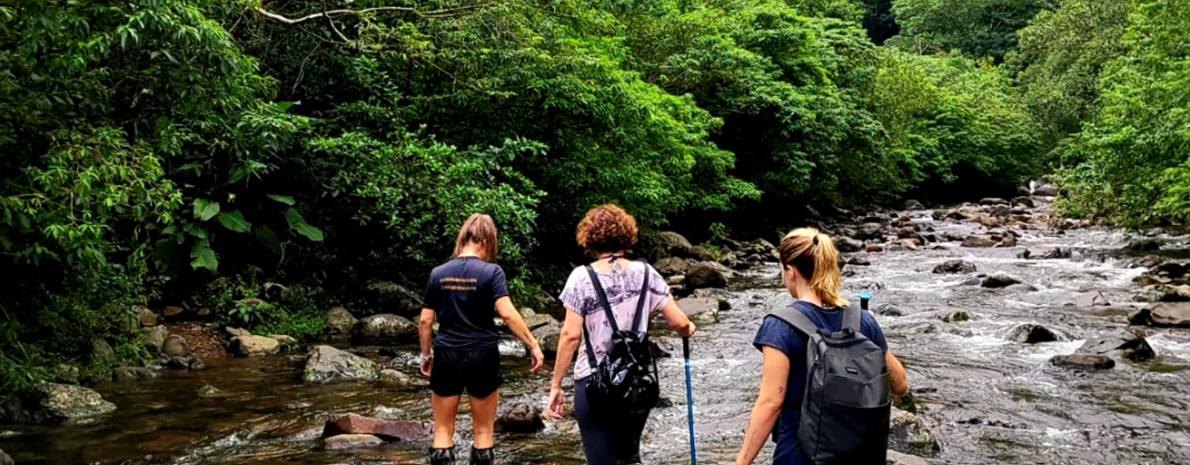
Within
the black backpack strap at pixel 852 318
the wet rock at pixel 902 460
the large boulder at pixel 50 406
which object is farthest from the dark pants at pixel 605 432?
the large boulder at pixel 50 406

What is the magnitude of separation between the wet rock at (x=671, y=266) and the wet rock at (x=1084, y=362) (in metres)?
8.98

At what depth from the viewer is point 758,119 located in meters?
26.5

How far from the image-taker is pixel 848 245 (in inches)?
1040

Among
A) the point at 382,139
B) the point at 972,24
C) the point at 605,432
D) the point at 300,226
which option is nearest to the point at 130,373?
the point at 300,226

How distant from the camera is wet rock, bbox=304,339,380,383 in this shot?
32.2 feet

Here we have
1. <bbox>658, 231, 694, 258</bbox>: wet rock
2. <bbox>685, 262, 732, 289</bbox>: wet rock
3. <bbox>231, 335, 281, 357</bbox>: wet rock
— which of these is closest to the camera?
<bbox>231, 335, 281, 357</bbox>: wet rock

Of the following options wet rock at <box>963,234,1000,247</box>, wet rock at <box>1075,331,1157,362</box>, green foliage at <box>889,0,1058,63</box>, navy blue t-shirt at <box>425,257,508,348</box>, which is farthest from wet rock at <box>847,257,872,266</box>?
green foliage at <box>889,0,1058,63</box>

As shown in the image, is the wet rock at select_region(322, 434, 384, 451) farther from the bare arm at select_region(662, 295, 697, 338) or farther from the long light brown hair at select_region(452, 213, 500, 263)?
the bare arm at select_region(662, 295, 697, 338)

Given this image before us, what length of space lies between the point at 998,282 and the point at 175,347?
47.4 ft

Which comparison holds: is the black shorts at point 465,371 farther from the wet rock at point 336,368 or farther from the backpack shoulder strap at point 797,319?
the wet rock at point 336,368

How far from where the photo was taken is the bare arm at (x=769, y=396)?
3.24m

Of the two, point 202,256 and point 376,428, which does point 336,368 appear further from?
point 376,428

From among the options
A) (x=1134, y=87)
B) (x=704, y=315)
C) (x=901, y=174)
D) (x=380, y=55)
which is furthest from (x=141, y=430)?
(x=901, y=174)

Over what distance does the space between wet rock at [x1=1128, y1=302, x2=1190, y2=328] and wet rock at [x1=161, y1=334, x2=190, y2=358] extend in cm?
1306
